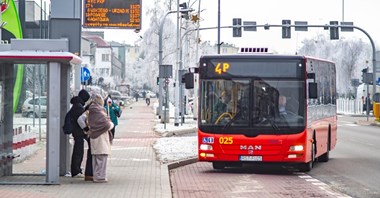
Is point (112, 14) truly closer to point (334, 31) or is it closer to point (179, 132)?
point (179, 132)

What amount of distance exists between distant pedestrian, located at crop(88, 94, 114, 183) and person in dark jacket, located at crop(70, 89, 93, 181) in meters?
0.21

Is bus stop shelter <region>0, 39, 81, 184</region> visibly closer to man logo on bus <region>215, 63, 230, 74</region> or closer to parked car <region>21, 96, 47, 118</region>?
parked car <region>21, 96, 47, 118</region>

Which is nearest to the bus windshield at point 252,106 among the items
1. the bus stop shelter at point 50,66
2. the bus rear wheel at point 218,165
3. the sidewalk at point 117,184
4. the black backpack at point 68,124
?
the bus rear wheel at point 218,165

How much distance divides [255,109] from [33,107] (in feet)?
17.6

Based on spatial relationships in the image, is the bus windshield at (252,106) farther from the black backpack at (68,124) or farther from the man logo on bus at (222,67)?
the black backpack at (68,124)

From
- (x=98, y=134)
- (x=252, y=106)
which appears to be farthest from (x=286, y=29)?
(x=98, y=134)

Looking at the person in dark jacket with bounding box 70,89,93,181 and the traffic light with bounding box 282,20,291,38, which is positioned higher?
the traffic light with bounding box 282,20,291,38

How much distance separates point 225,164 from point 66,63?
5.89 meters

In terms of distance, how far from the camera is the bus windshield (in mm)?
18734

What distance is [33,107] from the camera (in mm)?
16406

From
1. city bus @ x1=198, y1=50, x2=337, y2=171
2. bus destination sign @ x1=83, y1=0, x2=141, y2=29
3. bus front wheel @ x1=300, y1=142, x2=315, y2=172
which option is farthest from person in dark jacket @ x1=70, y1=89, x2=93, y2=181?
bus destination sign @ x1=83, y1=0, x2=141, y2=29

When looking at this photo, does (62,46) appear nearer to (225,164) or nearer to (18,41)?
(18,41)

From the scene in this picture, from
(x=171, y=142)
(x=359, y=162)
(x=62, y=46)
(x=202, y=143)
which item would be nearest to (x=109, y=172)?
(x=202, y=143)

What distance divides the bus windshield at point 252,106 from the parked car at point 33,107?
4.25m
